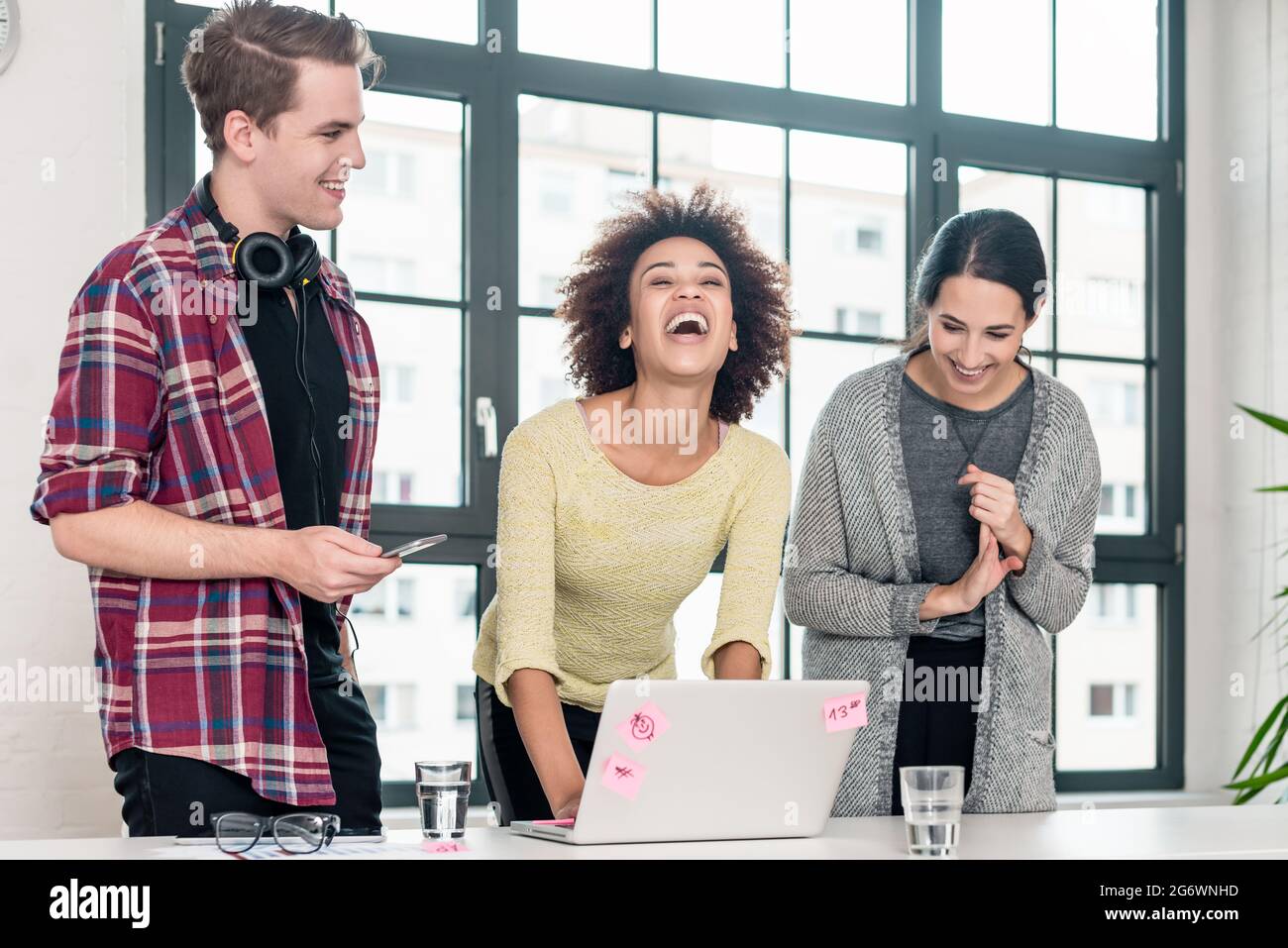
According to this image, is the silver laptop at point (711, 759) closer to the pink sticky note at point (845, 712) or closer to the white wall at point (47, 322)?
the pink sticky note at point (845, 712)

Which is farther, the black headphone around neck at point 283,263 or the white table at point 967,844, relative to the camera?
the black headphone around neck at point 283,263

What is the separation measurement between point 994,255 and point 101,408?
1408 millimetres

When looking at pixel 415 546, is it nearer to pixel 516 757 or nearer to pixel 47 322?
pixel 516 757

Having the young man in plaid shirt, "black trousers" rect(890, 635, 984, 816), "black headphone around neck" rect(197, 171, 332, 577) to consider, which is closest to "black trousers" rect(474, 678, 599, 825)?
the young man in plaid shirt

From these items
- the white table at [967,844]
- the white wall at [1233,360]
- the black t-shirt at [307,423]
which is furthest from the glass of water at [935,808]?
the white wall at [1233,360]

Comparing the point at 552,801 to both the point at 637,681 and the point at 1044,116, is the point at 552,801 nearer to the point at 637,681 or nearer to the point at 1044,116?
the point at 637,681

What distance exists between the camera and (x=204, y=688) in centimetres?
171

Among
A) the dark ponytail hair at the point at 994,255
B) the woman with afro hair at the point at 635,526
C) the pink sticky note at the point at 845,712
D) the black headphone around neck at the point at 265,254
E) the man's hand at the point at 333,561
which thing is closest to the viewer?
the pink sticky note at the point at 845,712

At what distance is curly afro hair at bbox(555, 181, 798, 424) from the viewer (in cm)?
228

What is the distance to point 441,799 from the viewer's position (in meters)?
1.52

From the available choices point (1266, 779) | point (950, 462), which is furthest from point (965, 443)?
point (1266, 779)

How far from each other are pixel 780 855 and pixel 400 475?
214 cm

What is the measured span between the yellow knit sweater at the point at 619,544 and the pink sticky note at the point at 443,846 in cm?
43

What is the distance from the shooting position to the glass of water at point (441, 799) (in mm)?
1523
